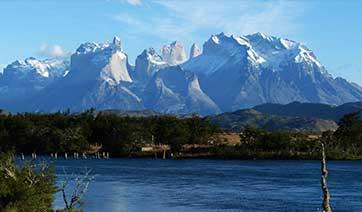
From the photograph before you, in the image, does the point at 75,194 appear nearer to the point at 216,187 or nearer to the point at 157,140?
the point at 216,187

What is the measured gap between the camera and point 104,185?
90000 mm

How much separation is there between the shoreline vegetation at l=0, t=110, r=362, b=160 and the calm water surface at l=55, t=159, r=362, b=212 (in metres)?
24.8

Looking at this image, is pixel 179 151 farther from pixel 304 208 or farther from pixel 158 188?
pixel 304 208

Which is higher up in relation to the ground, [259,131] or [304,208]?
[259,131]

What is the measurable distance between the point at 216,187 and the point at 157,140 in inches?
3318

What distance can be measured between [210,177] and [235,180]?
665cm

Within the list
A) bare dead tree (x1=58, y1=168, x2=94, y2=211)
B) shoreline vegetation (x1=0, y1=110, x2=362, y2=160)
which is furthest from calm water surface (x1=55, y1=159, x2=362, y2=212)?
shoreline vegetation (x1=0, y1=110, x2=362, y2=160)

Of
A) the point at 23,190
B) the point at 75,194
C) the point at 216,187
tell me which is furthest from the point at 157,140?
the point at 75,194

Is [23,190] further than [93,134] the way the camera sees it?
No

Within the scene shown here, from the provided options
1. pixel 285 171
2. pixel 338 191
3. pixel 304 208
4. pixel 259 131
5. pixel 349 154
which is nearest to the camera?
pixel 304 208

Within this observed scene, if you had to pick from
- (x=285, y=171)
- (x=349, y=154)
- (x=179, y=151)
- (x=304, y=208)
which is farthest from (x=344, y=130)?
(x=304, y=208)

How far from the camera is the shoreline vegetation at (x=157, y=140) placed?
157 m

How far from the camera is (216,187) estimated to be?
90875 mm

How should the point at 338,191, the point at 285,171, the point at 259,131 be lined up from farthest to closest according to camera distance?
the point at 259,131 < the point at 285,171 < the point at 338,191
